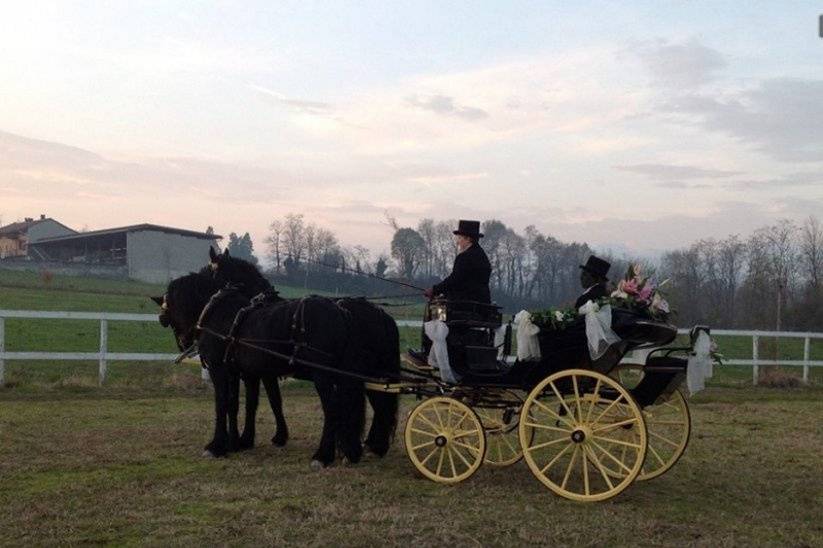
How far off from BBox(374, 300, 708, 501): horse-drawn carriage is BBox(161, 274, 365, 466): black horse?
1.37 ft

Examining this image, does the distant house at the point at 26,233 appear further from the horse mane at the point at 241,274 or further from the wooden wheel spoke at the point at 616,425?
the wooden wheel spoke at the point at 616,425

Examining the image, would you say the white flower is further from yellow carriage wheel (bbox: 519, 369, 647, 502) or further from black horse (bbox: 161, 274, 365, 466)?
black horse (bbox: 161, 274, 365, 466)

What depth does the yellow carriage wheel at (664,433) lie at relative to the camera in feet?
23.4

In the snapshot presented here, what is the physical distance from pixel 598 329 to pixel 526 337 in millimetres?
632

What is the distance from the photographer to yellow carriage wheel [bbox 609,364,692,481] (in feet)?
23.4

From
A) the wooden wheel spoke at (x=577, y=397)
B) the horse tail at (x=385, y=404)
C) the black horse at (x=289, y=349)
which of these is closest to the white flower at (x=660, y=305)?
the wooden wheel spoke at (x=577, y=397)

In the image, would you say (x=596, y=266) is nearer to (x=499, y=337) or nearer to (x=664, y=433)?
(x=499, y=337)

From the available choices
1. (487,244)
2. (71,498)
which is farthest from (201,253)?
(71,498)

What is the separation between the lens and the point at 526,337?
6.78m

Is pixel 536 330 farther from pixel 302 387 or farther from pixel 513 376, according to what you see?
pixel 302 387

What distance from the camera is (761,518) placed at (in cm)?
617

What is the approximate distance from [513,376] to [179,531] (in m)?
3.13

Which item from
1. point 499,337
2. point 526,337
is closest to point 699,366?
point 526,337

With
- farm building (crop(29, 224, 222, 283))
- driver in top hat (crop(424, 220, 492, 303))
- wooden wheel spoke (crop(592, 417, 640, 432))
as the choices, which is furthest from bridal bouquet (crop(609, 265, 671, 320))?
farm building (crop(29, 224, 222, 283))
